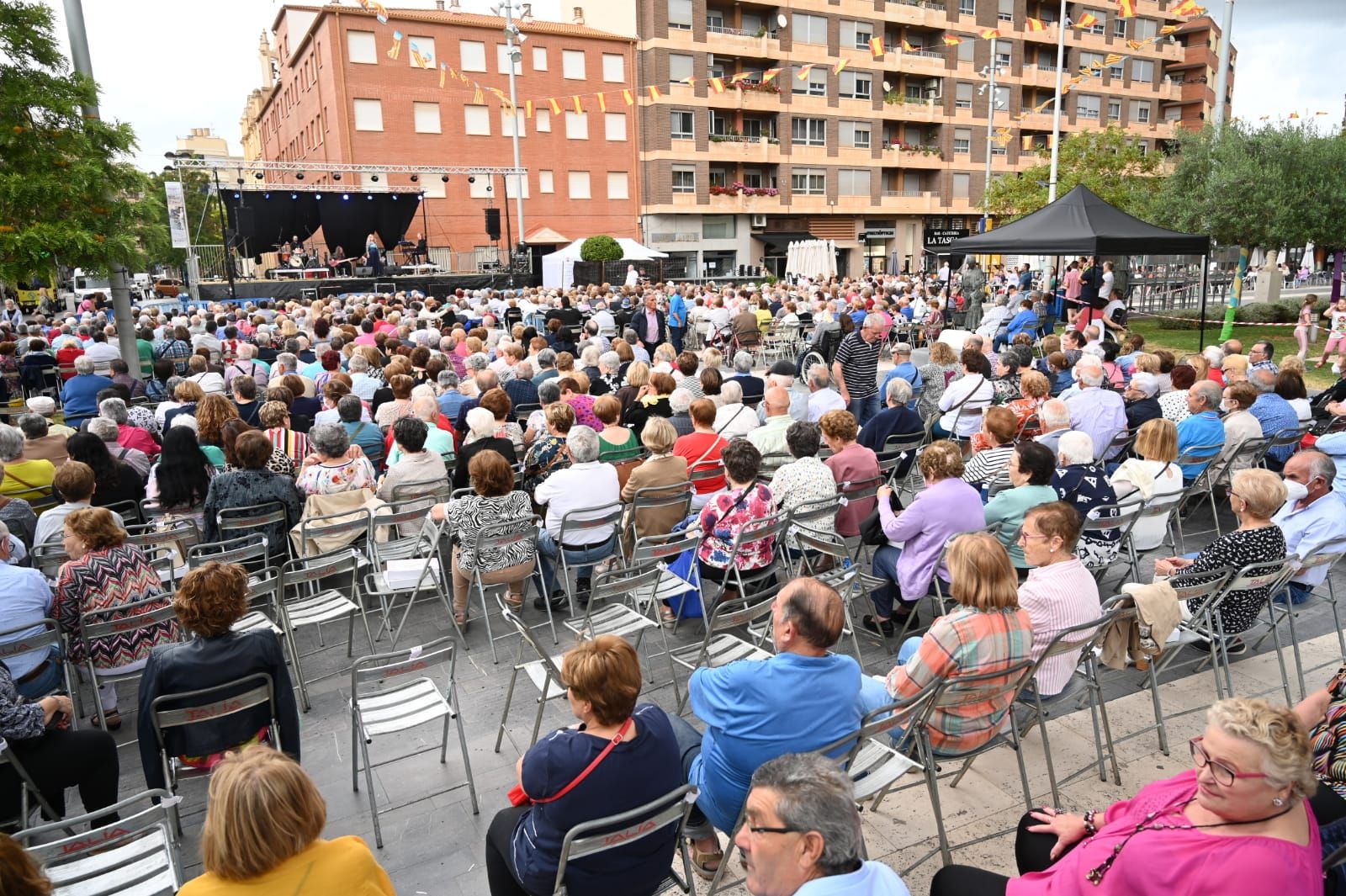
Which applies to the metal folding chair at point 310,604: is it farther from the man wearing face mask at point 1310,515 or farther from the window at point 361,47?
the window at point 361,47

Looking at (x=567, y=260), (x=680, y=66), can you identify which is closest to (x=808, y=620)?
(x=567, y=260)

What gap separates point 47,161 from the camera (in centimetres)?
687

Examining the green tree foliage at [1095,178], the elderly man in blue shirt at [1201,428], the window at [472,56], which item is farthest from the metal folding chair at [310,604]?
the window at [472,56]

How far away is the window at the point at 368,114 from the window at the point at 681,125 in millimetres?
12424

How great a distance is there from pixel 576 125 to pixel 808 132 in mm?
11301

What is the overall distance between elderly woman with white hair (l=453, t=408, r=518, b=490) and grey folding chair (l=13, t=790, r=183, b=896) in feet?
11.5

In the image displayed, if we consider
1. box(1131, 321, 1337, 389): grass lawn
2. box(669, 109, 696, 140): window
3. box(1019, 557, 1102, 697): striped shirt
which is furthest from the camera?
box(669, 109, 696, 140): window

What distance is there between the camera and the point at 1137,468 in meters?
5.38

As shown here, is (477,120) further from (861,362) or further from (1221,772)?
(1221,772)

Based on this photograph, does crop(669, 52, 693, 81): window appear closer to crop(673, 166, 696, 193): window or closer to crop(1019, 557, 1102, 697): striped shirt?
crop(673, 166, 696, 193): window

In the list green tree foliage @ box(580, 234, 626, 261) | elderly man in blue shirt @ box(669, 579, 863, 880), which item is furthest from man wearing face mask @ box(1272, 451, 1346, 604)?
green tree foliage @ box(580, 234, 626, 261)

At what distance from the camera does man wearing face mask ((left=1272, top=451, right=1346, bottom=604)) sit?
4.45 metres

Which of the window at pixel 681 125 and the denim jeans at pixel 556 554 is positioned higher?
the window at pixel 681 125

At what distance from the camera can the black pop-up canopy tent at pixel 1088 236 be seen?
11.7m
